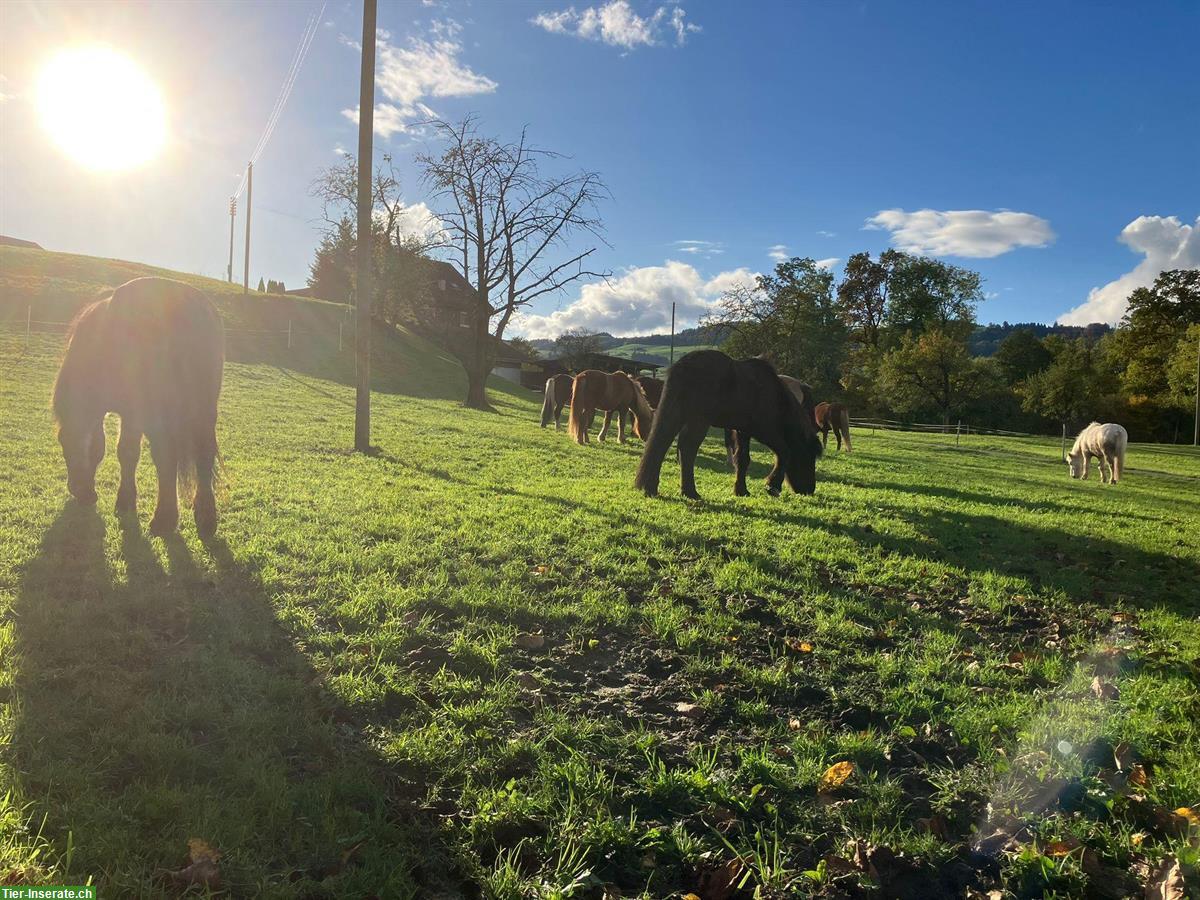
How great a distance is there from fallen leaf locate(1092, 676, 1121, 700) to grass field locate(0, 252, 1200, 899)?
3cm

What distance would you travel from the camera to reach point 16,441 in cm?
916

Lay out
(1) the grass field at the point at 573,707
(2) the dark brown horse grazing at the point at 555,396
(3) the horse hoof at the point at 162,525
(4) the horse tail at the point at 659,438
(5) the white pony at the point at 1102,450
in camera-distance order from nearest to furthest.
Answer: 1. (1) the grass field at the point at 573,707
2. (3) the horse hoof at the point at 162,525
3. (4) the horse tail at the point at 659,438
4. (5) the white pony at the point at 1102,450
5. (2) the dark brown horse grazing at the point at 555,396

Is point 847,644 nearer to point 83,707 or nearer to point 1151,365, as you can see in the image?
point 83,707

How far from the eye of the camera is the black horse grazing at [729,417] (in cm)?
862

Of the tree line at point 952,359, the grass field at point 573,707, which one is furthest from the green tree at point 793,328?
the grass field at point 573,707

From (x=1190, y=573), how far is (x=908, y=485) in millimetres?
5971

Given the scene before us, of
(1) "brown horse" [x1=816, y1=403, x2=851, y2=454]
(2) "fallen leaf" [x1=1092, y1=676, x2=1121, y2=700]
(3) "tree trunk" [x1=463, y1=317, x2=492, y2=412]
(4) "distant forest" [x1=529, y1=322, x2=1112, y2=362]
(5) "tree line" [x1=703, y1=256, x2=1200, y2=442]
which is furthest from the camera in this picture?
(4) "distant forest" [x1=529, y1=322, x2=1112, y2=362]

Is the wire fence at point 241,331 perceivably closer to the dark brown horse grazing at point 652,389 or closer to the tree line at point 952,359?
the dark brown horse grazing at point 652,389

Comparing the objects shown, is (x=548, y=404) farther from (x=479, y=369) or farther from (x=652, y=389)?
(x=479, y=369)

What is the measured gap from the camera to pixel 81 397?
18.2 feet

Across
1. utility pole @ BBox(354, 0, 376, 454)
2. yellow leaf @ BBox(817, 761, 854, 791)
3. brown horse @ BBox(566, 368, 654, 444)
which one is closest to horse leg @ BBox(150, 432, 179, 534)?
yellow leaf @ BBox(817, 761, 854, 791)

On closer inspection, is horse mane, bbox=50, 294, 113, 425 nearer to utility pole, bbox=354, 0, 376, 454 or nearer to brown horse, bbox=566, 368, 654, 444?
utility pole, bbox=354, 0, 376, 454

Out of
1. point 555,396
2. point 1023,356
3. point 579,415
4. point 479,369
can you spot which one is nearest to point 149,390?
point 579,415

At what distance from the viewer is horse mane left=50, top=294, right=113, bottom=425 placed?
17.8 feet
